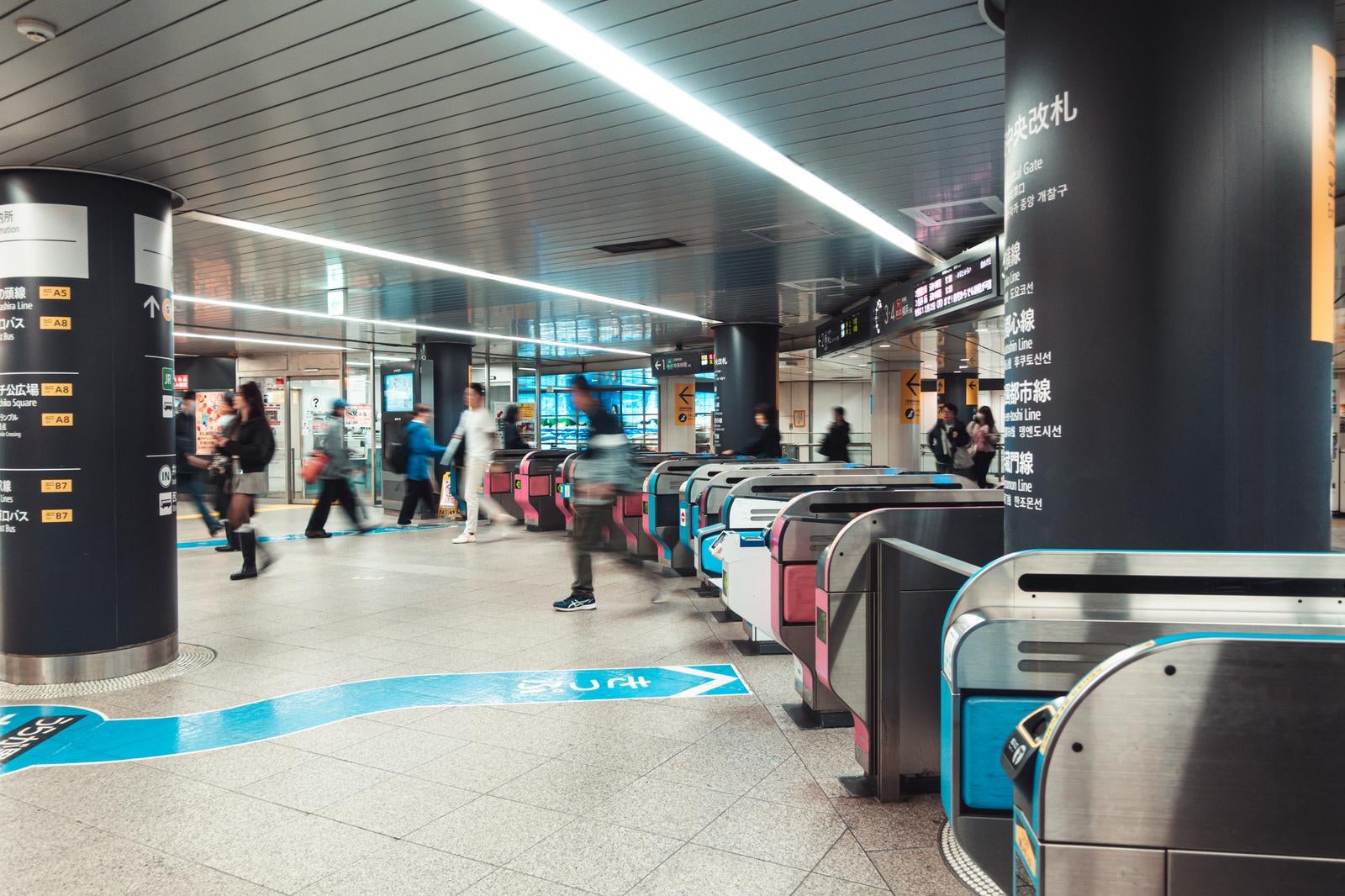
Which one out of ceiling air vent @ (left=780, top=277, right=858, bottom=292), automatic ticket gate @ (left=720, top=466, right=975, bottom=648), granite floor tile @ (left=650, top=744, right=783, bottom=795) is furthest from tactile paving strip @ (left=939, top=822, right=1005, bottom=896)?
ceiling air vent @ (left=780, top=277, right=858, bottom=292)

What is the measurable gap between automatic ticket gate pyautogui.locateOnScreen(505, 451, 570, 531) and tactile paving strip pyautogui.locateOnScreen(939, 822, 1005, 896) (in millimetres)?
10313

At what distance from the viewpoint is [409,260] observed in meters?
8.79

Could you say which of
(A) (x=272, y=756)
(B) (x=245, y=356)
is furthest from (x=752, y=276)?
(B) (x=245, y=356)

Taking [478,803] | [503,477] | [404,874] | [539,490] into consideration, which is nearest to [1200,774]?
[404,874]

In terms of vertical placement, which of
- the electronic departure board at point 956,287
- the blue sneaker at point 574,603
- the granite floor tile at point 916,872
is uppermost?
the electronic departure board at point 956,287

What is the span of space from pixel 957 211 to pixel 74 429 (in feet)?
20.8

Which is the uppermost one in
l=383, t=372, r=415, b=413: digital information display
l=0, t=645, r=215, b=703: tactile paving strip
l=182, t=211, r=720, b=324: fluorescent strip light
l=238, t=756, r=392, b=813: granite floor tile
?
l=182, t=211, r=720, b=324: fluorescent strip light

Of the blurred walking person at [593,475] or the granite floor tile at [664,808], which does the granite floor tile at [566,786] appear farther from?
the blurred walking person at [593,475]

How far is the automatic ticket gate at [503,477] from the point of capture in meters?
14.3

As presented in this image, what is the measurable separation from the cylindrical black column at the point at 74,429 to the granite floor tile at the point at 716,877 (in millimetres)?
4148

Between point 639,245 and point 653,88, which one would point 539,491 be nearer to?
point 639,245

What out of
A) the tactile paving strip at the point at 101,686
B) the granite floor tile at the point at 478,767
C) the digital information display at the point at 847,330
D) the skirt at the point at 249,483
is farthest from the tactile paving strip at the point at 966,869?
Result: the digital information display at the point at 847,330

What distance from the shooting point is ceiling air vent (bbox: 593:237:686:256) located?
8141 mm

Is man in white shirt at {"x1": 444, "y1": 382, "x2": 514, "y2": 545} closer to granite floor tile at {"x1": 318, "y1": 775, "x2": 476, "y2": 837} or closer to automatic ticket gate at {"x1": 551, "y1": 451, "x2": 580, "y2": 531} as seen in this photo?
automatic ticket gate at {"x1": 551, "y1": 451, "x2": 580, "y2": 531}
